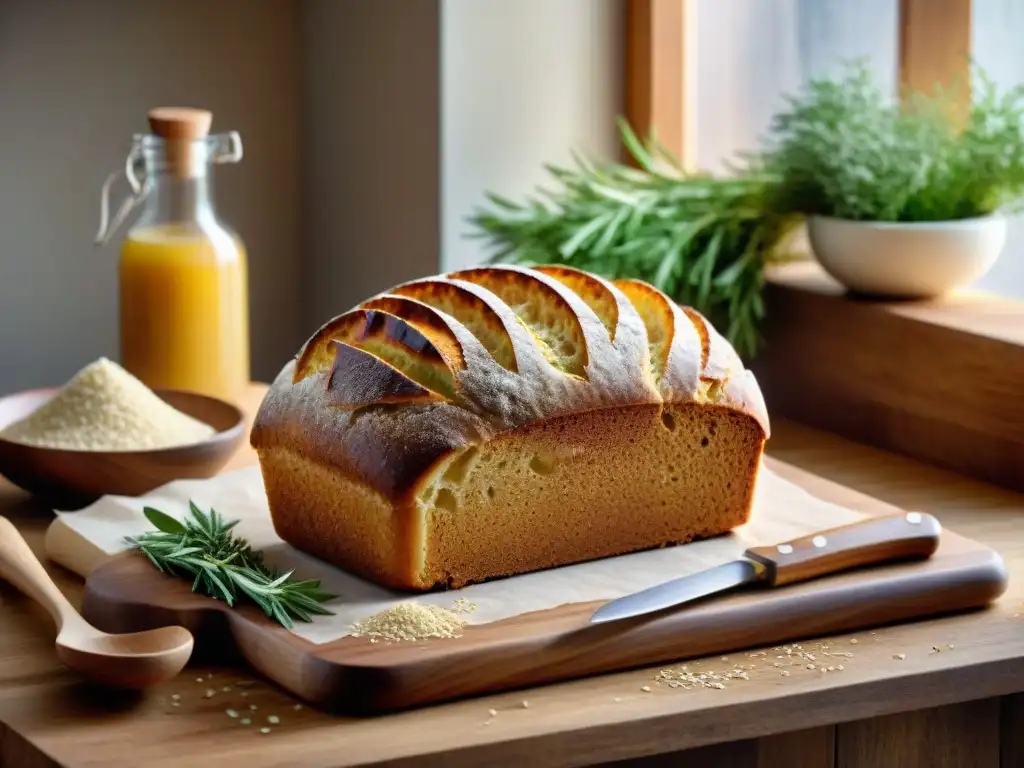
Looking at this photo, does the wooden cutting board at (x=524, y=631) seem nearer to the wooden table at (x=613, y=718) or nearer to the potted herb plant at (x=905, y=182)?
the wooden table at (x=613, y=718)

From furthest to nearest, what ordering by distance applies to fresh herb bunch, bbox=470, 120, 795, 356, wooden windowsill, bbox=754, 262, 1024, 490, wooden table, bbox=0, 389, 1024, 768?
fresh herb bunch, bbox=470, 120, 795, 356 < wooden windowsill, bbox=754, 262, 1024, 490 < wooden table, bbox=0, 389, 1024, 768

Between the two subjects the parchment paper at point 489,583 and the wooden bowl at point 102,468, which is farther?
the wooden bowl at point 102,468

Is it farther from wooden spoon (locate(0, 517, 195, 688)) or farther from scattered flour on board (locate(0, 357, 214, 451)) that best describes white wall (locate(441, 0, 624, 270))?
wooden spoon (locate(0, 517, 195, 688))

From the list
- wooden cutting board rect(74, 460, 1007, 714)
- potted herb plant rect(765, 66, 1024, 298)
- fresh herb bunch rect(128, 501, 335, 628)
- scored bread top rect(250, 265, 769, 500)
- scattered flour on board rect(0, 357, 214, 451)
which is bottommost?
wooden cutting board rect(74, 460, 1007, 714)

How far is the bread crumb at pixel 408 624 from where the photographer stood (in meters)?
0.95

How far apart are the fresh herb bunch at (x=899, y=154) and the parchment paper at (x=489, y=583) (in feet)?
1.35

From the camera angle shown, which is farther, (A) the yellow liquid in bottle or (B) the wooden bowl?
(A) the yellow liquid in bottle

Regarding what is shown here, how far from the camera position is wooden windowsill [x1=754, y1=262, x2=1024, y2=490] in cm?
144

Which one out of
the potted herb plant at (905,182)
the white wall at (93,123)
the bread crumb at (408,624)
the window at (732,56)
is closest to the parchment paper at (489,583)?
the bread crumb at (408,624)

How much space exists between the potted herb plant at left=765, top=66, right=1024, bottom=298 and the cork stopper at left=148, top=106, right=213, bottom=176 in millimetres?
636

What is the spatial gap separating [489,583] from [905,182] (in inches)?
29.1

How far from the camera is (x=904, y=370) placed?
1567mm

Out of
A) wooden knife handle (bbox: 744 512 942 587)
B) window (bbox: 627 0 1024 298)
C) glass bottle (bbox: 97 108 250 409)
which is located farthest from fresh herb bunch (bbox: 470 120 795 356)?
wooden knife handle (bbox: 744 512 942 587)

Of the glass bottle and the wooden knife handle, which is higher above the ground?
the glass bottle
